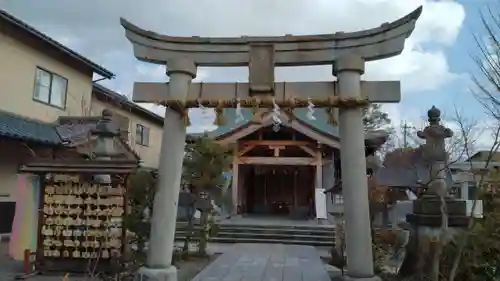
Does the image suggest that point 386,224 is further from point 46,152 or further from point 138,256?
point 46,152

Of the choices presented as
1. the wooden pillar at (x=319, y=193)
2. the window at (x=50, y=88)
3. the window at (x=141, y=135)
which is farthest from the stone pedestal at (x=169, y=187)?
the window at (x=141, y=135)

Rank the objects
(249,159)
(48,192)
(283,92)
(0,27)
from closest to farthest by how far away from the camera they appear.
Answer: (283,92), (48,192), (0,27), (249,159)

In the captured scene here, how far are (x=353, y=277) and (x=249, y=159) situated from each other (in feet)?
46.2

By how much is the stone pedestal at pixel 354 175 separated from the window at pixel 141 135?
736 inches

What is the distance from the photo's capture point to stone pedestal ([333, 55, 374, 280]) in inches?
269

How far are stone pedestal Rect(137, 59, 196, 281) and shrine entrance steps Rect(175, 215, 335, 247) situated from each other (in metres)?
7.58

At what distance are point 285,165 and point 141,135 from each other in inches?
361

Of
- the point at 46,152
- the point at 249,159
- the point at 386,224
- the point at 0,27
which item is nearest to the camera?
the point at 386,224

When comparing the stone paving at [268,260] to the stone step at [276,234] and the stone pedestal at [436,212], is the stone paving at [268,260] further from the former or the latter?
the stone pedestal at [436,212]

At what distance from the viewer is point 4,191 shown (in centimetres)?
1392

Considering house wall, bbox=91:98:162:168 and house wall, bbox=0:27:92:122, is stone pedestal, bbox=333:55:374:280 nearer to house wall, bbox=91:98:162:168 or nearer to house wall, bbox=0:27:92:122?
house wall, bbox=0:27:92:122

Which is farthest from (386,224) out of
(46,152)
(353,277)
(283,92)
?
(46,152)

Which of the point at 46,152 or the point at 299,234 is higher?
the point at 46,152

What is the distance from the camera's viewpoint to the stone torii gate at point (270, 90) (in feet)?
23.1
